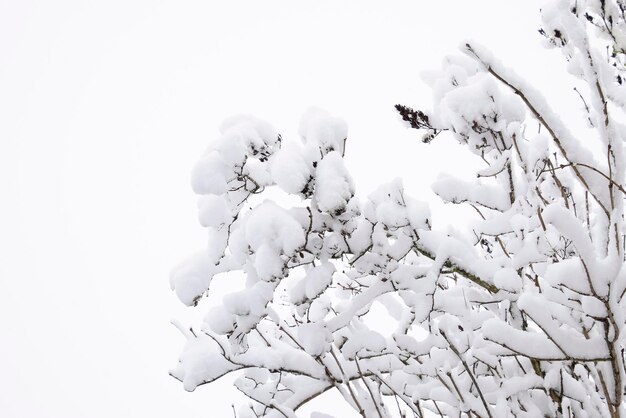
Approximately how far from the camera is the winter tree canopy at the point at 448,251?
1286 millimetres

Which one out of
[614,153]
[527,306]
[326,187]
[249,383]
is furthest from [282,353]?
[614,153]

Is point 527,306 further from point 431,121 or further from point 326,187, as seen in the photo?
point 431,121

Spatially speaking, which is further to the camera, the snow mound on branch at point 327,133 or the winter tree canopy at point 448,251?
the snow mound on branch at point 327,133

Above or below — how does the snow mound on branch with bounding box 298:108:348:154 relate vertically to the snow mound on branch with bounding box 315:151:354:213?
above

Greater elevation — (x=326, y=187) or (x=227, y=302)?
(x=326, y=187)

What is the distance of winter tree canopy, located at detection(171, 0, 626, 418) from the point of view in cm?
129

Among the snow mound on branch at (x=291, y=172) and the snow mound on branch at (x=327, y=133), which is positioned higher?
the snow mound on branch at (x=327, y=133)

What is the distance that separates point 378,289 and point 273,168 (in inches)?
23.5

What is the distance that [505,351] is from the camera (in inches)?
58.6

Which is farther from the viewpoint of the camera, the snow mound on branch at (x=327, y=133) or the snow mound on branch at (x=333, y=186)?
the snow mound on branch at (x=327, y=133)

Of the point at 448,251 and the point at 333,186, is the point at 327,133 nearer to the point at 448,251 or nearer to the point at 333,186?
the point at 333,186

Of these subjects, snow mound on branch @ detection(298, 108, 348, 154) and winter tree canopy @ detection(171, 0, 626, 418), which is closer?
winter tree canopy @ detection(171, 0, 626, 418)

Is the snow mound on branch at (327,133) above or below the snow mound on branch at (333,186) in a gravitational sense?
above

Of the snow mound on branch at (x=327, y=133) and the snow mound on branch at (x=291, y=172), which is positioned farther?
the snow mound on branch at (x=327, y=133)
